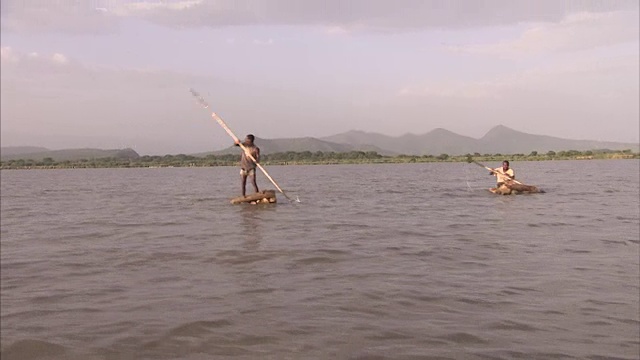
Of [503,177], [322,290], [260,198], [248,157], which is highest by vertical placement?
[248,157]

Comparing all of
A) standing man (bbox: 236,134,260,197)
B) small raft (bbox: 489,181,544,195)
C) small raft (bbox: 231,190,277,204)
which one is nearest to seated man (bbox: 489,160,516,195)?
small raft (bbox: 489,181,544,195)

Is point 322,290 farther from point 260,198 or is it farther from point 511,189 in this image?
point 511,189

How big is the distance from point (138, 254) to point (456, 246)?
6395 millimetres

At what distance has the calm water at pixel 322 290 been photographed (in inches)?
219

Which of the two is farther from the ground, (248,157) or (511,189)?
(248,157)

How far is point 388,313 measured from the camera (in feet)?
21.8

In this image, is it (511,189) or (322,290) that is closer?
(322,290)

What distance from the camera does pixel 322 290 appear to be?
303 inches

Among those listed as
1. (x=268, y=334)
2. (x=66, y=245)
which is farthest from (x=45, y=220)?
(x=268, y=334)

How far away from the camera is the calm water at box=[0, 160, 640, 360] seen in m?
5.55

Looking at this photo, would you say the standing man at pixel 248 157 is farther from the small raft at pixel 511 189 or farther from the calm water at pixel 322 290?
the small raft at pixel 511 189

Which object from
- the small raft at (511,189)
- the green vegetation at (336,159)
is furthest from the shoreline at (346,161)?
the small raft at (511,189)

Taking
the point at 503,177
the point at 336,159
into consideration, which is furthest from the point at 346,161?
the point at 503,177

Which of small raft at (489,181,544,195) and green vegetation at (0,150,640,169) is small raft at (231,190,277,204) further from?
green vegetation at (0,150,640,169)
